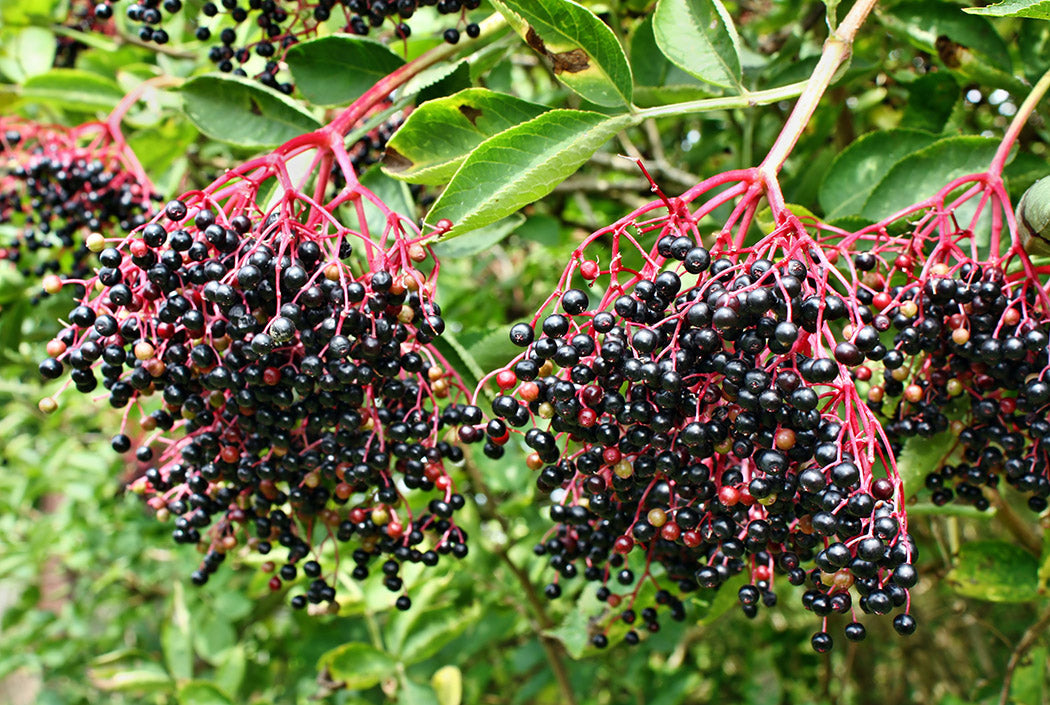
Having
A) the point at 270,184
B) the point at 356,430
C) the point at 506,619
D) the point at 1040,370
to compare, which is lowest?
the point at 506,619

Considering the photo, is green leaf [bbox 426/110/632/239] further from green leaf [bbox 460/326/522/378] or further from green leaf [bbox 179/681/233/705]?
green leaf [bbox 179/681/233/705]

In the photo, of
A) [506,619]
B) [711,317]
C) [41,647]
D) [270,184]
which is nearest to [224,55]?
[270,184]

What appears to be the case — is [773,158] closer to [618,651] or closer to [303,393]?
[303,393]

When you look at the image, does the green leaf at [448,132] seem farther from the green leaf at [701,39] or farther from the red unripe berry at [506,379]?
the red unripe berry at [506,379]

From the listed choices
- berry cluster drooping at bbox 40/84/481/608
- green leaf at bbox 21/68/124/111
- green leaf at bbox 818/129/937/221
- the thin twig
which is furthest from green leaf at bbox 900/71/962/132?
green leaf at bbox 21/68/124/111

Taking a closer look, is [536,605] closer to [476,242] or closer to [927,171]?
[476,242]

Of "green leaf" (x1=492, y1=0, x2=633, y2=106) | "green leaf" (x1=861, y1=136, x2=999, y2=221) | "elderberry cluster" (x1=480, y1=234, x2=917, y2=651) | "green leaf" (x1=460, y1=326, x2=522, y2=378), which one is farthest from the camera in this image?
"green leaf" (x1=460, y1=326, x2=522, y2=378)

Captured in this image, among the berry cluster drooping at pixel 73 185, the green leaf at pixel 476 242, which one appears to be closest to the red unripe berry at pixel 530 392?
the green leaf at pixel 476 242
